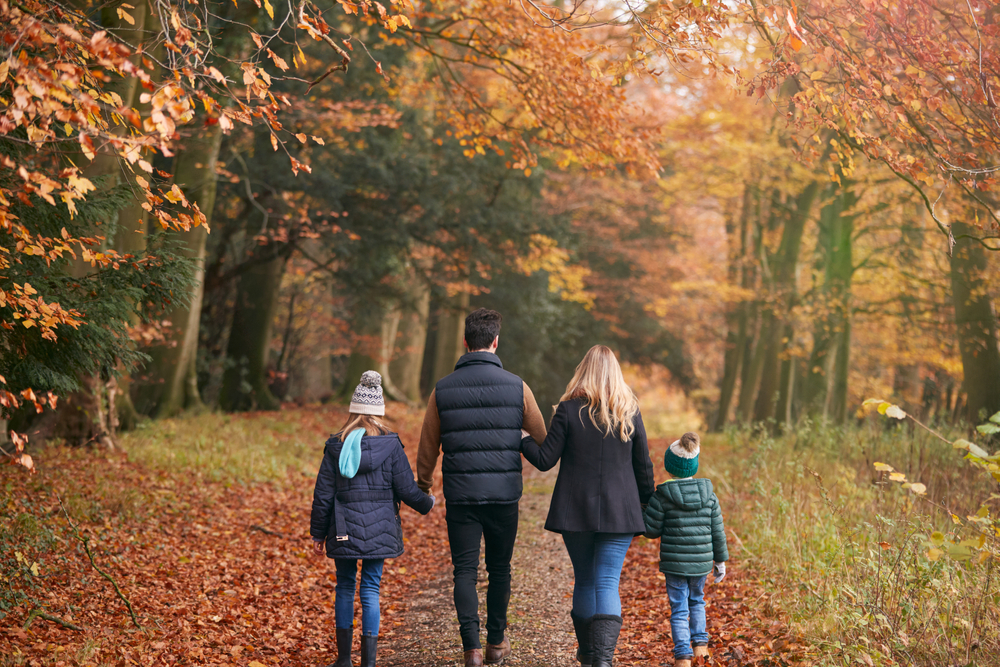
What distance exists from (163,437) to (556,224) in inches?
396

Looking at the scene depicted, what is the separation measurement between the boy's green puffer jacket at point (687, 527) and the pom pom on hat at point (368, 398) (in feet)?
5.78

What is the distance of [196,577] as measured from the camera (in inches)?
232

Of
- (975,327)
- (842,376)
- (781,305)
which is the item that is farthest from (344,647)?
(842,376)

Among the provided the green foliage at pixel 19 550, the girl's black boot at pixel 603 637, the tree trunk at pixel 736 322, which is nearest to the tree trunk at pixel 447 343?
the tree trunk at pixel 736 322

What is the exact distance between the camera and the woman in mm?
4160

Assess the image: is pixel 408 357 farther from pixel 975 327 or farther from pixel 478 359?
pixel 478 359

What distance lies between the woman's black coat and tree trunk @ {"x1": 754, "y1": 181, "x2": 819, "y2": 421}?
38.0 feet

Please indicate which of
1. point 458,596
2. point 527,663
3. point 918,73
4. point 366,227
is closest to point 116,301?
point 458,596

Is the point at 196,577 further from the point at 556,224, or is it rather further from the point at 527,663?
the point at 556,224

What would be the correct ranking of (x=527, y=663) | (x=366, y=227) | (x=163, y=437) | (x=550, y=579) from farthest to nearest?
1. (x=366, y=227)
2. (x=163, y=437)
3. (x=550, y=579)
4. (x=527, y=663)

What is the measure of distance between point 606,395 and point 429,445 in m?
1.13

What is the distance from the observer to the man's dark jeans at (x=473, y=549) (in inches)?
171

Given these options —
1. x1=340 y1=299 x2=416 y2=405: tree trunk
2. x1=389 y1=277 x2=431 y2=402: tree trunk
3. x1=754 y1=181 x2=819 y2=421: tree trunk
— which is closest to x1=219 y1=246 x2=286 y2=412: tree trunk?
x1=340 y1=299 x2=416 y2=405: tree trunk

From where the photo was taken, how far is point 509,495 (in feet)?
14.2
